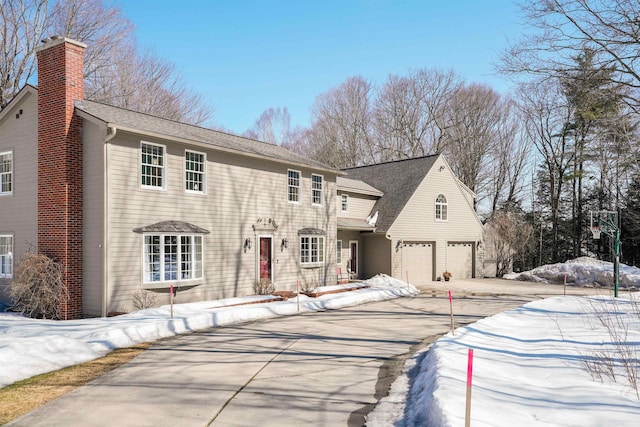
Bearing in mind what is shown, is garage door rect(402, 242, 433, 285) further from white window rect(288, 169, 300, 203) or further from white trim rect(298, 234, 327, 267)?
white window rect(288, 169, 300, 203)

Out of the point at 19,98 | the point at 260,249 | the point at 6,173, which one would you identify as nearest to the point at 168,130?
the point at 19,98

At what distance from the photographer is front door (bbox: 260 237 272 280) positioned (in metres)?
19.0

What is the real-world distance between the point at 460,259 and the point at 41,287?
24730mm

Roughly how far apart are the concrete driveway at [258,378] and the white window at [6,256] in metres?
8.73

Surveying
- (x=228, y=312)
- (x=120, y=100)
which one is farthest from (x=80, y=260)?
(x=120, y=100)

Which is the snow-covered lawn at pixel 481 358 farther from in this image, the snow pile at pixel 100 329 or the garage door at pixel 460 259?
the garage door at pixel 460 259

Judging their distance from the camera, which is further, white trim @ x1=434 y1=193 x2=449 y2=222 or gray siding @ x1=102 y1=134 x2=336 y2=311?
white trim @ x1=434 y1=193 x2=449 y2=222

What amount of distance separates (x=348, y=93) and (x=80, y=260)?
121ft

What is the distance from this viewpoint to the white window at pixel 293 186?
68.3 ft

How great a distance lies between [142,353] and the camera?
9391mm

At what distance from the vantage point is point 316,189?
22359 mm

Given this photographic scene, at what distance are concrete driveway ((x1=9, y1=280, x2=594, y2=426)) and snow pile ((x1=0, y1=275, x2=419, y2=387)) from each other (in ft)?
2.74

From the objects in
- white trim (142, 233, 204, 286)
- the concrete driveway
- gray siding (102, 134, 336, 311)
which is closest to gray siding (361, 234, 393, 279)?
gray siding (102, 134, 336, 311)

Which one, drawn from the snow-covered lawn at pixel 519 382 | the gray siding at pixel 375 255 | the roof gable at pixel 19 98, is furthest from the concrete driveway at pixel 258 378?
the gray siding at pixel 375 255
